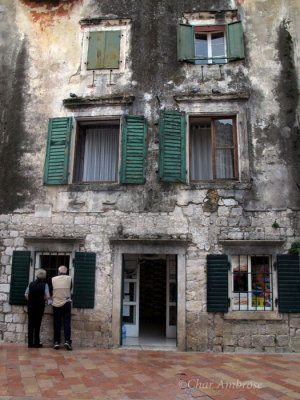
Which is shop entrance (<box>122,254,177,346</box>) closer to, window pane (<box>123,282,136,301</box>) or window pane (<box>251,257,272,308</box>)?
window pane (<box>123,282,136,301</box>)

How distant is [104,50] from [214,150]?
3856mm

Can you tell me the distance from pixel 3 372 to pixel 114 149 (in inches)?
214

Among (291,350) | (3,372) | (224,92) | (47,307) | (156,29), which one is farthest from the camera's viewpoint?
(156,29)

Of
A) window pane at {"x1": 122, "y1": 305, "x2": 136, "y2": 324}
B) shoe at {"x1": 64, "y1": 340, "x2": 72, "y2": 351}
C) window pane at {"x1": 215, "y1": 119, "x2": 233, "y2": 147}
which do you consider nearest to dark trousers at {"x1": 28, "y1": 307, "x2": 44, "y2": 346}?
shoe at {"x1": 64, "y1": 340, "x2": 72, "y2": 351}

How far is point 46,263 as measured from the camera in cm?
829

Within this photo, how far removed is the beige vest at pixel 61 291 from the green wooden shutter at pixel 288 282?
451 centimetres

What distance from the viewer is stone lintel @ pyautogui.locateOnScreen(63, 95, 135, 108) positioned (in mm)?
8562

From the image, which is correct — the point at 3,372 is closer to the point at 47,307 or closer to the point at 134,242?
the point at 47,307

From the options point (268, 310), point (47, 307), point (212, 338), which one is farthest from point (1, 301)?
point (268, 310)

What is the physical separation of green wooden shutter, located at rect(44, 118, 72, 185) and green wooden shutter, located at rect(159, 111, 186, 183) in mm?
2262

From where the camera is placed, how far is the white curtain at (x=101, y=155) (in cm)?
876

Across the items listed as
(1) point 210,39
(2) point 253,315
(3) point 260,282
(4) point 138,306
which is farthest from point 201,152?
(4) point 138,306

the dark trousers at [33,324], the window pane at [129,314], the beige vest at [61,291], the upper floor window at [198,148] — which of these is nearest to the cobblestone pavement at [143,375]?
the dark trousers at [33,324]

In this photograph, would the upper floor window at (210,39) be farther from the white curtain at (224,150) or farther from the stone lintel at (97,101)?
the stone lintel at (97,101)
